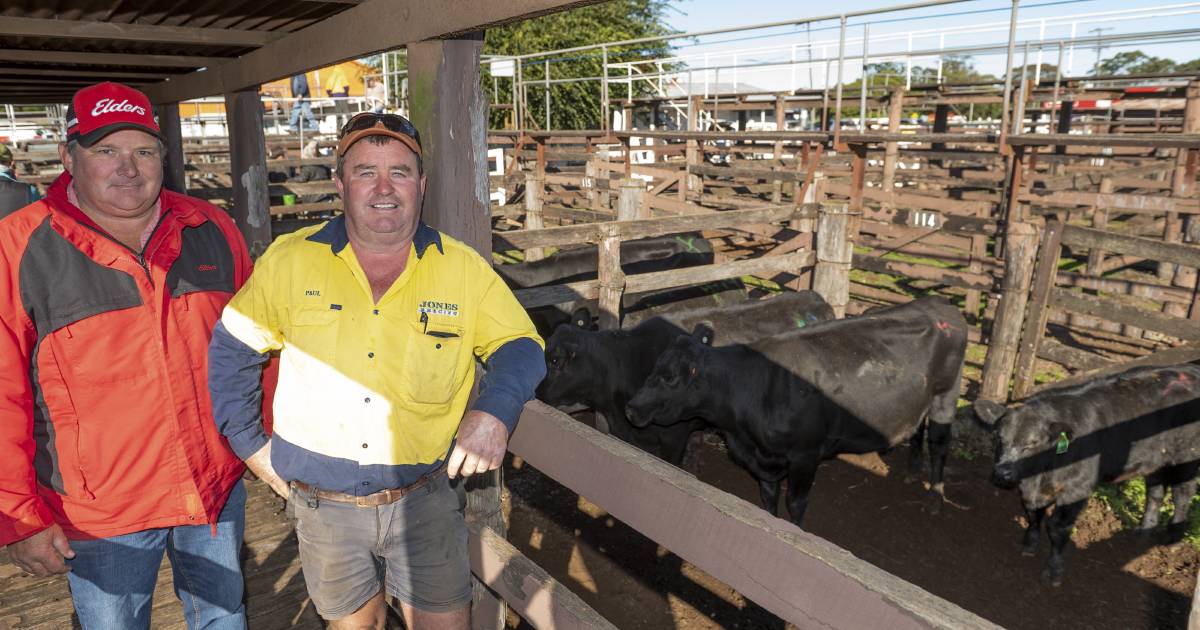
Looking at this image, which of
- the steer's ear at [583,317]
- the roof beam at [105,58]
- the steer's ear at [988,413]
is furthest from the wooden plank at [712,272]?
the roof beam at [105,58]

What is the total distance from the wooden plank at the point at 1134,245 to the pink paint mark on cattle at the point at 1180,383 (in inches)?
50.6

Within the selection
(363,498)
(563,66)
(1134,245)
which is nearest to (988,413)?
(1134,245)

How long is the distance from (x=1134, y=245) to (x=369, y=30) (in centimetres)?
689

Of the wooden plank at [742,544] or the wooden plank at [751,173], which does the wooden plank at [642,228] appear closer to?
the wooden plank at [742,544]

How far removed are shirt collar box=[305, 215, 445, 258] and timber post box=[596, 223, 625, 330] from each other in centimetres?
404

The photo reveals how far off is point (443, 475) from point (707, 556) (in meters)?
0.93

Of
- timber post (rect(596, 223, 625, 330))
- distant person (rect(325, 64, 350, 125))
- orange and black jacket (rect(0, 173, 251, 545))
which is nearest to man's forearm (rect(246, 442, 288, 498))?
orange and black jacket (rect(0, 173, 251, 545))

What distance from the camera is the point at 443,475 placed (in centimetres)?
245

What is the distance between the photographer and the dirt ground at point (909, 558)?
475 centimetres

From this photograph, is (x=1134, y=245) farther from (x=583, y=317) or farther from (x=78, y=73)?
(x=78, y=73)

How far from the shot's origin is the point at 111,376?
234cm

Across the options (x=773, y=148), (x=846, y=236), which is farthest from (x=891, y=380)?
(x=773, y=148)

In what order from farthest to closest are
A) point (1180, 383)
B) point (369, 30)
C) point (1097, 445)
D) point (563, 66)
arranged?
point (563, 66) < point (1180, 383) < point (1097, 445) < point (369, 30)

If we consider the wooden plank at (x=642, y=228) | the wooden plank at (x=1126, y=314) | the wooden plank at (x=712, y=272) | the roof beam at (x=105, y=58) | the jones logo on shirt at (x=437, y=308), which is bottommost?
the wooden plank at (x=1126, y=314)
